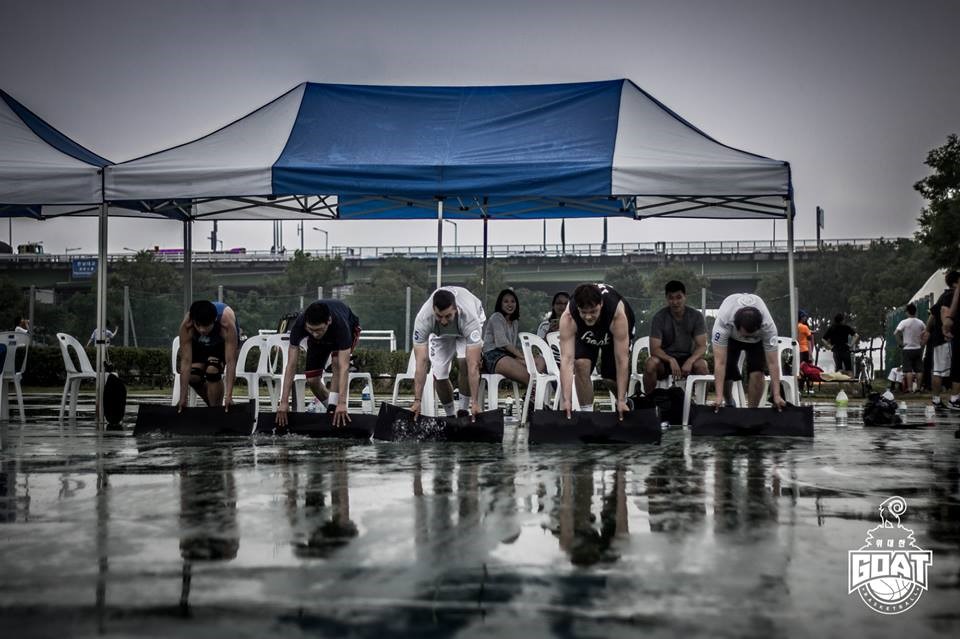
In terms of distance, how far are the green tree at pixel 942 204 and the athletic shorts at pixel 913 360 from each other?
14676mm

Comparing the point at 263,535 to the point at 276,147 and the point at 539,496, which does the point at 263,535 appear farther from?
the point at 276,147

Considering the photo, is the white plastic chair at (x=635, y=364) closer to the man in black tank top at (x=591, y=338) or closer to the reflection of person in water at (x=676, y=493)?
the man in black tank top at (x=591, y=338)

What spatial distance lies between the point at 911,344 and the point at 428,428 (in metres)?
14.7

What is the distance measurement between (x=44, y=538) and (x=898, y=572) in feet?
11.4

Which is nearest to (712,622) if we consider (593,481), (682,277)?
(593,481)

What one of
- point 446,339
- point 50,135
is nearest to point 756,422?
point 446,339

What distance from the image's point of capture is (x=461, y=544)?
4.16 meters

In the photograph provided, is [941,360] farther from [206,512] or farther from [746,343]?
[206,512]

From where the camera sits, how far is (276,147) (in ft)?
38.1

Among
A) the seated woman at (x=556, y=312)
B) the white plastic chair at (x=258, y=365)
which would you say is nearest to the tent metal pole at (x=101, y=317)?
the white plastic chair at (x=258, y=365)

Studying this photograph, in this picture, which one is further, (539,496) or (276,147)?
(276,147)

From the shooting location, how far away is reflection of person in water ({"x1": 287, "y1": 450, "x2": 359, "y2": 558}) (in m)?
4.11

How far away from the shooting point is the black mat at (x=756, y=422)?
9688 millimetres

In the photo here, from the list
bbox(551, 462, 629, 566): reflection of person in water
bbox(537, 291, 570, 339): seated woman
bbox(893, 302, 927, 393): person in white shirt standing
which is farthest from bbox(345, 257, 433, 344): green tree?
bbox(551, 462, 629, 566): reflection of person in water
